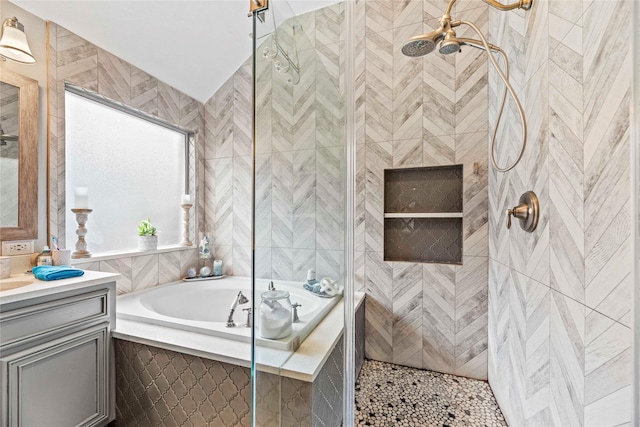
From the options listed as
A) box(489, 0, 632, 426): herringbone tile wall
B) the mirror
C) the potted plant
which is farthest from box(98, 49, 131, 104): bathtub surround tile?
box(489, 0, 632, 426): herringbone tile wall

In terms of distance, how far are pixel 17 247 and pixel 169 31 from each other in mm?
1705

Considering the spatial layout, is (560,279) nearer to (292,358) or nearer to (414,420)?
(292,358)

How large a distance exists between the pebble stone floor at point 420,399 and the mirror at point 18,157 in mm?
2128

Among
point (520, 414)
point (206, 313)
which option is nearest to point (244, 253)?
point (206, 313)

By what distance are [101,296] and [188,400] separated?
689 millimetres

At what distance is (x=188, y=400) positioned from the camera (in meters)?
1.29

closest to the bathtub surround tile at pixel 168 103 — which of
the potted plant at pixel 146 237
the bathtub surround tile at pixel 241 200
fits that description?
the bathtub surround tile at pixel 241 200

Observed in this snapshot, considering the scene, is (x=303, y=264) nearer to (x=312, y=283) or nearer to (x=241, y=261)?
(x=312, y=283)

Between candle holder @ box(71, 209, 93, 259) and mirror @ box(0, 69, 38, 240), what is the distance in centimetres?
22

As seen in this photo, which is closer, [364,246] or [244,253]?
[364,246]

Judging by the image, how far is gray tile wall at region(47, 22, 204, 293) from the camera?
162cm

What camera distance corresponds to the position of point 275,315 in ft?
3.21

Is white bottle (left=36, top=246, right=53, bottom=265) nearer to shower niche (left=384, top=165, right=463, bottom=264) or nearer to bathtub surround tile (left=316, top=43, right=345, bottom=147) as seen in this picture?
bathtub surround tile (left=316, top=43, right=345, bottom=147)

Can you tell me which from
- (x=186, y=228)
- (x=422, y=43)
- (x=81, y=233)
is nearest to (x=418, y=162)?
(x=422, y=43)
